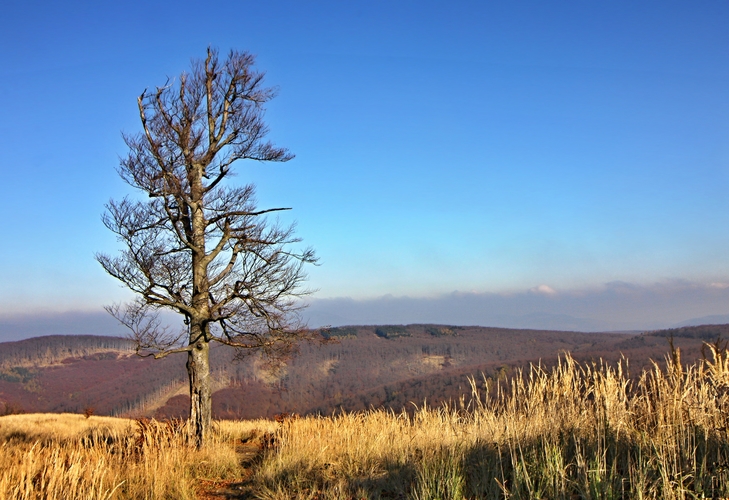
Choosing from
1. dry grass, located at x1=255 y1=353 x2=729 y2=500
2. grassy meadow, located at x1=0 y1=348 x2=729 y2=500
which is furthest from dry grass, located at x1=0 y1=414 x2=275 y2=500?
dry grass, located at x1=255 y1=353 x2=729 y2=500

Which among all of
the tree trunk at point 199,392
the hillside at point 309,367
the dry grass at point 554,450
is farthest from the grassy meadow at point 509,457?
the hillside at point 309,367

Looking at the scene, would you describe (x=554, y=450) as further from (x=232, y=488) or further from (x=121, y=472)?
(x=121, y=472)

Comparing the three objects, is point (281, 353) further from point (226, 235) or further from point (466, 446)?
point (466, 446)

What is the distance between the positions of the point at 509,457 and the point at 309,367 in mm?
134818

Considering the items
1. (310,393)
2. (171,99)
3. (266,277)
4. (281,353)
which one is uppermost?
(171,99)

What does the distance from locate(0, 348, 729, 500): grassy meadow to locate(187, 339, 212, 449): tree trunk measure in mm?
1639

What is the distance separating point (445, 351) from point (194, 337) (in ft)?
469

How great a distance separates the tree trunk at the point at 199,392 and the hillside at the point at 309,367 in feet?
239

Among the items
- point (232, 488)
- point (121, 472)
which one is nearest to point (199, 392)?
point (121, 472)

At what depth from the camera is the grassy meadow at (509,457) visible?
457 centimetres

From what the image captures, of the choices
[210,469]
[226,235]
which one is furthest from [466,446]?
[226,235]

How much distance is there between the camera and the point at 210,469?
8.16 m

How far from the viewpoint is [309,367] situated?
136250 millimetres

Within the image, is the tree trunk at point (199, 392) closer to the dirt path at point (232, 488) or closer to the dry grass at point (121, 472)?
the dry grass at point (121, 472)
